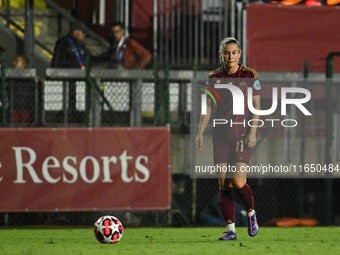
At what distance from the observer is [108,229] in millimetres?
10266

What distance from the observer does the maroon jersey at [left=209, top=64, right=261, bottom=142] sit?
34.1 feet

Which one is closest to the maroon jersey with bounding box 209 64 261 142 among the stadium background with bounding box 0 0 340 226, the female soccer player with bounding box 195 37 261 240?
the female soccer player with bounding box 195 37 261 240

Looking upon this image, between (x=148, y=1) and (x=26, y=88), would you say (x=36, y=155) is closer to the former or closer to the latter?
(x=26, y=88)

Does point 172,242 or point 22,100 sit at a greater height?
point 22,100

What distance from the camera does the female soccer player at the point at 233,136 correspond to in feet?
34.1

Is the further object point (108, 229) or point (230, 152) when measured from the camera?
point (230, 152)

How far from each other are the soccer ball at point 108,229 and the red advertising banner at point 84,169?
416 cm

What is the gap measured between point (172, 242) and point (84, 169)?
373 cm

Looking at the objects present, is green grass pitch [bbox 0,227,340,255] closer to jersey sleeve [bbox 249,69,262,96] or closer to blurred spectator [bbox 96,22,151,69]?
jersey sleeve [bbox 249,69,262,96]

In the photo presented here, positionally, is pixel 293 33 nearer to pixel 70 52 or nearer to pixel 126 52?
A: pixel 126 52

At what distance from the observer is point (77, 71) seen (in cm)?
1525

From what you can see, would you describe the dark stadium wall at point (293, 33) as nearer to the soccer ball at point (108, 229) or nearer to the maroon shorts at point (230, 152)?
the maroon shorts at point (230, 152)

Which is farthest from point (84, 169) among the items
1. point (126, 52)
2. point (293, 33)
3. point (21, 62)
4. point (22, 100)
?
point (293, 33)

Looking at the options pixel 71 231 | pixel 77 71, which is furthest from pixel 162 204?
pixel 77 71
